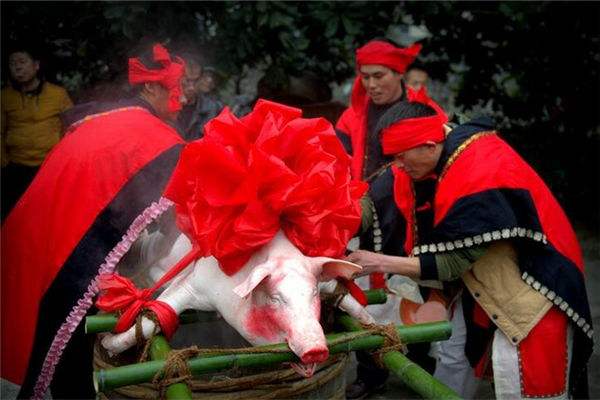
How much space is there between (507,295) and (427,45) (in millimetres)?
4628

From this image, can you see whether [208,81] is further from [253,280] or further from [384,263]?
[253,280]

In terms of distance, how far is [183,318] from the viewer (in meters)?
2.53

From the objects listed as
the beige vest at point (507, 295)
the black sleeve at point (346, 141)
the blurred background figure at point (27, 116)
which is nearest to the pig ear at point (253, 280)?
the beige vest at point (507, 295)

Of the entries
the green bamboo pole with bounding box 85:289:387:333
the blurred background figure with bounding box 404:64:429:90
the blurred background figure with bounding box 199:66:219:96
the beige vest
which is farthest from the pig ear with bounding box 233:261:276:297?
the blurred background figure with bounding box 404:64:429:90

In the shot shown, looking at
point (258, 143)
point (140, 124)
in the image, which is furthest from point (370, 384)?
point (258, 143)

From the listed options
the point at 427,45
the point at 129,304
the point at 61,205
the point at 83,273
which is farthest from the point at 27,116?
the point at 129,304

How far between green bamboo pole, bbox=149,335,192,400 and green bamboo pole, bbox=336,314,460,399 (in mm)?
570

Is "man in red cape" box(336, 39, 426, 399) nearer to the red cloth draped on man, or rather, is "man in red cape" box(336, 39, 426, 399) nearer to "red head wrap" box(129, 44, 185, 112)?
"red head wrap" box(129, 44, 185, 112)

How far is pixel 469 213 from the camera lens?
111 inches

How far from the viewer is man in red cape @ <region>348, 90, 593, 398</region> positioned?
9.34 feet

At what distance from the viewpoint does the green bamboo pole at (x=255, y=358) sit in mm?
1937

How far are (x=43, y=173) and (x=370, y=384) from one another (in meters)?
2.24

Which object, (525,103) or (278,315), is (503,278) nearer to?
(278,315)

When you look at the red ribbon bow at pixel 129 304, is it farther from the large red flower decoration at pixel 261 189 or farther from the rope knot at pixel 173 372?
the rope knot at pixel 173 372
